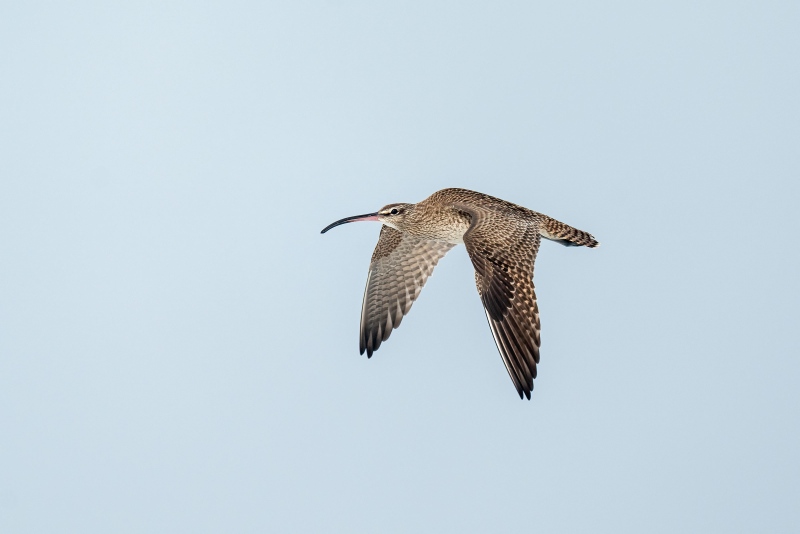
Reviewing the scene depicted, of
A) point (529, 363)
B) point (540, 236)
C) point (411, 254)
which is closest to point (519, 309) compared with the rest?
point (529, 363)

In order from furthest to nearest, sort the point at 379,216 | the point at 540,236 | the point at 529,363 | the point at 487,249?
the point at 379,216
the point at 540,236
the point at 487,249
the point at 529,363

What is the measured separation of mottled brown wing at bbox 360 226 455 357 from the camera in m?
23.8

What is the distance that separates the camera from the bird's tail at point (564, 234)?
21.5 m

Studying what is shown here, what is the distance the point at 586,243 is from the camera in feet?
71.3

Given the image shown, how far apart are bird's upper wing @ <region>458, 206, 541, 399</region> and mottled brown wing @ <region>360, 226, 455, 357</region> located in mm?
2910

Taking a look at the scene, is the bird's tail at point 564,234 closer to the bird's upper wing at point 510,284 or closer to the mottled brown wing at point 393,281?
the bird's upper wing at point 510,284

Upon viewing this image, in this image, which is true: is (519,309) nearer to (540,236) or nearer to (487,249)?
(487,249)

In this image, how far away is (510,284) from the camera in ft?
63.3

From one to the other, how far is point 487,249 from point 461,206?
241cm

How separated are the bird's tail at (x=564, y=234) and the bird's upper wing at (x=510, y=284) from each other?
1.31 ft

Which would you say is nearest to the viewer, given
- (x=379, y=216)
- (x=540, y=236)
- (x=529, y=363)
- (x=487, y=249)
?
(x=529, y=363)

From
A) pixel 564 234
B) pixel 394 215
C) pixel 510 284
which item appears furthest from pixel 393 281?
pixel 510 284

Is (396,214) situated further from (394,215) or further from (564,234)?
(564,234)

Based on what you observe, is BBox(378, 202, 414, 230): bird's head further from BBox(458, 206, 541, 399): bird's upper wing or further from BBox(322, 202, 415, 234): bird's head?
BBox(458, 206, 541, 399): bird's upper wing
